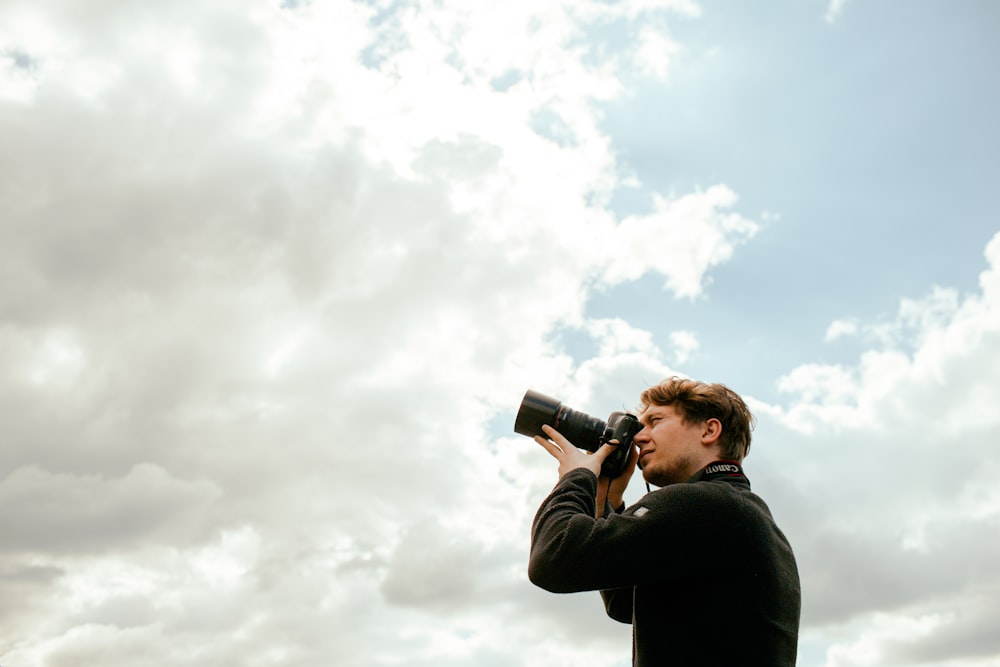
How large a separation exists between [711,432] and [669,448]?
205 mm

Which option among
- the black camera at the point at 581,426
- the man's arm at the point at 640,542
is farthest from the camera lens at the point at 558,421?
the man's arm at the point at 640,542

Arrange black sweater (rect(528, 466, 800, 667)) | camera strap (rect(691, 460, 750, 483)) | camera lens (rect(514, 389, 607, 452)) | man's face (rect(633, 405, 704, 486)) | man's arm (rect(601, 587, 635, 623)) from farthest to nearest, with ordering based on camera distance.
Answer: camera lens (rect(514, 389, 607, 452)), man's arm (rect(601, 587, 635, 623)), man's face (rect(633, 405, 704, 486)), camera strap (rect(691, 460, 750, 483)), black sweater (rect(528, 466, 800, 667))

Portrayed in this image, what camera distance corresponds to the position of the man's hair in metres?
3.98

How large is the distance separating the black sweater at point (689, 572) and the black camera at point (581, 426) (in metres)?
0.89

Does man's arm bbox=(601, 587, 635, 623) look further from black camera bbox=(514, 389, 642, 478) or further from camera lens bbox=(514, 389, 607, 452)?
camera lens bbox=(514, 389, 607, 452)

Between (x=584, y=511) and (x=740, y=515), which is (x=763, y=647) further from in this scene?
(x=584, y=511)

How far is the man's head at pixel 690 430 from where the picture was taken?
3.92m

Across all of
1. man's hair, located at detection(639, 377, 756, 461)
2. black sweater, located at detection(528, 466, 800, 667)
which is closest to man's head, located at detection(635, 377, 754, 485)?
man's hair, located at detection(639, 377, 756, 461)

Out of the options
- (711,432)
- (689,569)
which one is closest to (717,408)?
(711,432)

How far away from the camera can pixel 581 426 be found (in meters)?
4.43

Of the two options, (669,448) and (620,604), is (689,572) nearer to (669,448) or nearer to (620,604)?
(669,448)

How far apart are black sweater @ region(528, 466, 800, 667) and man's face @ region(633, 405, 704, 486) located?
1.78 ft

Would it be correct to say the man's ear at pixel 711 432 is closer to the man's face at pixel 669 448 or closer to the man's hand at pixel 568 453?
the man's face at pixel 669 448

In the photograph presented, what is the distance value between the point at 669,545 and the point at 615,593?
1112mm
